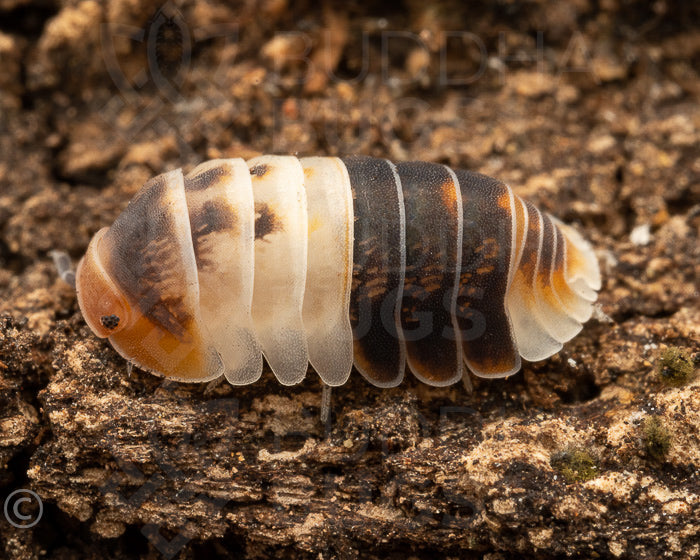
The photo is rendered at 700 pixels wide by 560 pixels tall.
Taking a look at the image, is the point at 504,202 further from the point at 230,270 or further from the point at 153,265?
the point at 153,265

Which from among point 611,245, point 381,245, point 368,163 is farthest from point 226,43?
point 611,245

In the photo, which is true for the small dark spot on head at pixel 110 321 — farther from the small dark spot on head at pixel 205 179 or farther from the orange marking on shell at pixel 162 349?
the small dark spot on head at pixel 205 179

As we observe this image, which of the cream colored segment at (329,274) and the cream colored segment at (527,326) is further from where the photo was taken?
the cream colored segment at (527,326)

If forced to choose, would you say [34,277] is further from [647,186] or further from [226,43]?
[647,186]

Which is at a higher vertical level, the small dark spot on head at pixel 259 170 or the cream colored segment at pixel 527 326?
the small dark spot on head at pixel 259 170
